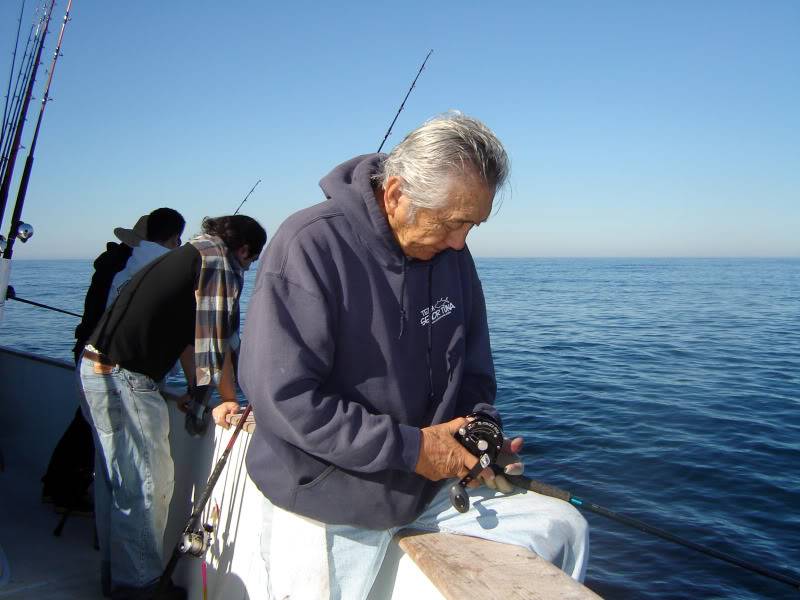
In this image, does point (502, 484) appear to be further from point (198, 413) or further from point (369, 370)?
point (198, 413)

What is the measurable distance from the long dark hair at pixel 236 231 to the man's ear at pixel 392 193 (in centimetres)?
124

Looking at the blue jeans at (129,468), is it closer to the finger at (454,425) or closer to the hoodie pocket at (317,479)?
the hoodie pocket at (317,479)

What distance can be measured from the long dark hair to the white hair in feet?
4.32

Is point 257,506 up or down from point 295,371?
down

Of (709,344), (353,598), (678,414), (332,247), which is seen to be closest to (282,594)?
(353,598)

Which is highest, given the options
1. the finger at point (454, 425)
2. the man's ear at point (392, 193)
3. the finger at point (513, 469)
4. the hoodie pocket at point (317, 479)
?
the man's ear at point (392, 193)

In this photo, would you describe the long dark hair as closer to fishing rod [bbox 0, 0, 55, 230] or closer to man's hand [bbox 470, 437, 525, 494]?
man's hand [bbox 470, 437, 525, 494]

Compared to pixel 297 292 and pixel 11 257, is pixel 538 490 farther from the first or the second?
pixel 11 257

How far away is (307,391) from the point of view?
1.56 m

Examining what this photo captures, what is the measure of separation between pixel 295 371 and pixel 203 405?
5.16 feet

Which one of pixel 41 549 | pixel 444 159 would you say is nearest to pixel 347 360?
pixel 444 159

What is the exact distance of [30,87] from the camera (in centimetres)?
459

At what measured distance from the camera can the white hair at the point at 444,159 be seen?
62.0 inches

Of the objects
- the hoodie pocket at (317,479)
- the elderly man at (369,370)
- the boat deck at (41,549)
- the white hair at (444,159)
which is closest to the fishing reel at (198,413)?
the boat deck at (41,549)
